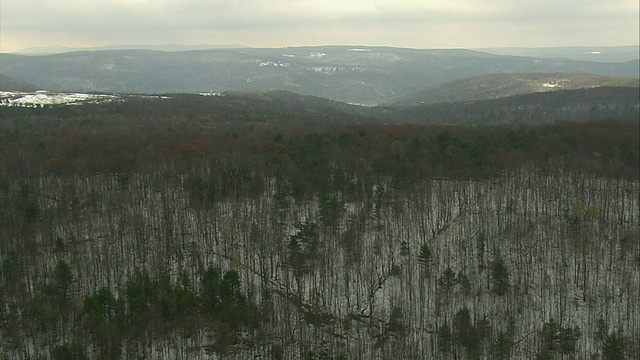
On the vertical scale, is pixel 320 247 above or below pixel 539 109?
below

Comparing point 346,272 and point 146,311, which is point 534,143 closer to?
point 346,272

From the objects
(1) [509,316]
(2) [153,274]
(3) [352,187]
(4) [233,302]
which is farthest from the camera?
(3) [352,187]

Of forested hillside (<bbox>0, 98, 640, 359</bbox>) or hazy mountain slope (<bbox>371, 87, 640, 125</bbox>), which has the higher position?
hazy mountain slope (<bbox>371, 87, 640, 125</bbox>)

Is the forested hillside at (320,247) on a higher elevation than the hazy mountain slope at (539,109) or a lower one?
lower

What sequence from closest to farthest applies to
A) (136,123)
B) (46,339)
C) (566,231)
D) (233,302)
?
(46,339), (233,302), (566,231), (136,123)

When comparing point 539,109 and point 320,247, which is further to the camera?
point 539,109

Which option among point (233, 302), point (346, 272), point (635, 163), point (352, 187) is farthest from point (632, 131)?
point (233, 302)

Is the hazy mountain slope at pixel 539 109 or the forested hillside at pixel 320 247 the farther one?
the hazy mountain slope at pixel 539 109

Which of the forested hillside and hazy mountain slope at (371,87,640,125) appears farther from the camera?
hazy mountain slope at (371,87,640,125)
